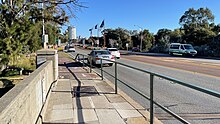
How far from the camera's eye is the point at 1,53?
14164 millimetres

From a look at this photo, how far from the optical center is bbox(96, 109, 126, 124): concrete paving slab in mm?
5293

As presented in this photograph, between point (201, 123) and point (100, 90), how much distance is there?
401 cm

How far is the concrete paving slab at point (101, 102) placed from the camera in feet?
21.2

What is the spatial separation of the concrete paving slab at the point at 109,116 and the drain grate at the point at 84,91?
188 centimetres

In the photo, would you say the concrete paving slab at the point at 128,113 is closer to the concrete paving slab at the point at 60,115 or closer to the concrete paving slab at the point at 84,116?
the concrete paving slab at the point at 84,116

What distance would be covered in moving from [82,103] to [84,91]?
171cm

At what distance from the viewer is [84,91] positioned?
27.7 feet

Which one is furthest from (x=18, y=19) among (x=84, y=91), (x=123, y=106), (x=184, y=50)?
(x=184, y=50)

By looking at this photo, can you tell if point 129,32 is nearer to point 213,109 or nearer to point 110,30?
point 110,30

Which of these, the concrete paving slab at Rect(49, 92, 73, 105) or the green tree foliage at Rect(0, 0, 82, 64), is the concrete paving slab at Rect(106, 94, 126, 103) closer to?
the concrete paving slab at Rect(49, 92, 73, 105)

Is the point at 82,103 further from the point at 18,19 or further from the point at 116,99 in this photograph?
the point at 18,19

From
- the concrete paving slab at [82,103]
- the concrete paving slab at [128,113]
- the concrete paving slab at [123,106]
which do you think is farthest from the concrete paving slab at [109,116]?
the concrete paving slab at [82,103]

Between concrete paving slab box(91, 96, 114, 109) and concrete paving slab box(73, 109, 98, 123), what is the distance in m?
0.44

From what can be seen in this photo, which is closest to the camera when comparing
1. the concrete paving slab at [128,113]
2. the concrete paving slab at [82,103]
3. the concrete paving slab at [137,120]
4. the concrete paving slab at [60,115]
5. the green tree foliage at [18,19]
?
the concrete paving slab at [137,120]
